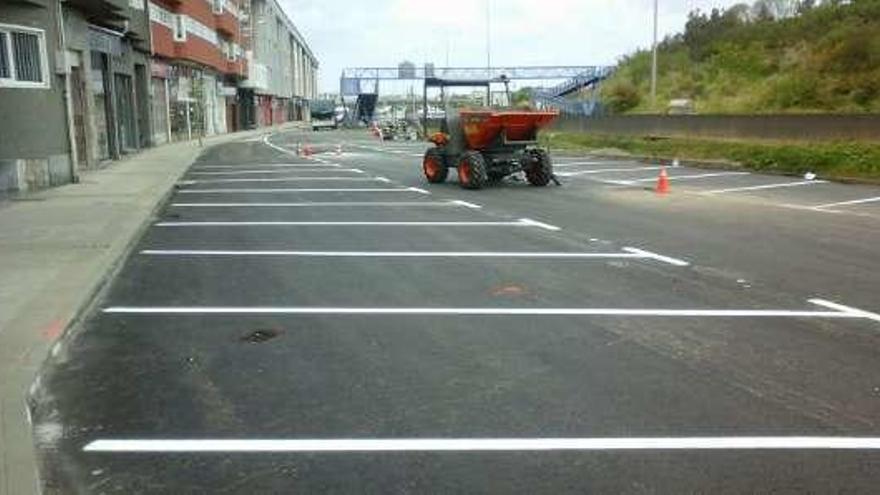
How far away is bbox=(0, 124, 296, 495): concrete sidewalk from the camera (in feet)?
16.9

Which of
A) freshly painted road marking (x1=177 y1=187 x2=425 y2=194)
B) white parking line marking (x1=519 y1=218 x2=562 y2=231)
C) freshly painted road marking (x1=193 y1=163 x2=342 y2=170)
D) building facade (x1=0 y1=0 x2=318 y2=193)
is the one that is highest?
building facade (x1=0 y1=0 x2=318 y2=193)

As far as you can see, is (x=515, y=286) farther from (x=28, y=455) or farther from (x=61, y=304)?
(x=28, y=455)

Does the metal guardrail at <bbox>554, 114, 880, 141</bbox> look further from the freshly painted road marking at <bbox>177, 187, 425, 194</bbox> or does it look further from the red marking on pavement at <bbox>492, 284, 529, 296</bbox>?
the red marking on pavement at <bbox>492, 284, 529, 296</bbox>

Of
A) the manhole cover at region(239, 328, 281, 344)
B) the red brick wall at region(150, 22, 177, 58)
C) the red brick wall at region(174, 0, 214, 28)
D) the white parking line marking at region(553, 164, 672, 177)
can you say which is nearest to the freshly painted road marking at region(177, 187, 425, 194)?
the white parking line marking at region(553, 164, 672, 177)

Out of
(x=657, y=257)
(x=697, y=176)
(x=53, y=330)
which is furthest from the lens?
(x=697, y=176)

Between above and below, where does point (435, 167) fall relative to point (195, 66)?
below

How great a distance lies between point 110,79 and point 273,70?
75.0 metres

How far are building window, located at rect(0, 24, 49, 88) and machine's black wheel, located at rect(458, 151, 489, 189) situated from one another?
353 inches

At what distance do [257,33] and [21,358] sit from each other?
91203mm

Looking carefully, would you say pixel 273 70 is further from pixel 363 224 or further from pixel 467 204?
pixel 363 224

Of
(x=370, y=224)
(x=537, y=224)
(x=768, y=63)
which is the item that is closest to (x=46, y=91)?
(x=370, y=224)

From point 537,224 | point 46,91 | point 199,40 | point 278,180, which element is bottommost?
point 278,180

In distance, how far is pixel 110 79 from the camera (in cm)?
3072

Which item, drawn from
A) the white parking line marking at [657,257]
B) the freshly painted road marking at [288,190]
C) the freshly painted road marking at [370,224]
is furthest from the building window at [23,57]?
the white parking line marking at [657,257]
